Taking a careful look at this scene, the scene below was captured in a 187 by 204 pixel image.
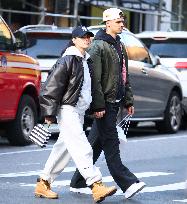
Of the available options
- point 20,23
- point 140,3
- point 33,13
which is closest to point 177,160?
point 33,13

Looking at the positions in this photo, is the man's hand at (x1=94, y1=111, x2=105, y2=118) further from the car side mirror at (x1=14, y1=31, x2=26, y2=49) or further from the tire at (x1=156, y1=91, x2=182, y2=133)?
the tire at (x1=156, y1=91, x2=182, y2=133)

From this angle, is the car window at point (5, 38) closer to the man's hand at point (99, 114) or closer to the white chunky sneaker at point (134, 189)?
the man's hand at point (99, 114)

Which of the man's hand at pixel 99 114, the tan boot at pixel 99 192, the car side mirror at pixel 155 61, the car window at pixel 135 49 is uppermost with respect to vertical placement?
the man's hand at pixel 99 114

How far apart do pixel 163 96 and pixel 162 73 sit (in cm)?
42

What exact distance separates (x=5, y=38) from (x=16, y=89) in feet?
2.56

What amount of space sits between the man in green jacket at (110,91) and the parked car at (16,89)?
15.7ft

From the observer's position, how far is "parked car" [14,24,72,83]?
1716 centimetres

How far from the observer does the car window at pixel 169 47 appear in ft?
65.9

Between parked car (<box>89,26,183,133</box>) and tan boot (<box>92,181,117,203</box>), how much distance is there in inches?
290

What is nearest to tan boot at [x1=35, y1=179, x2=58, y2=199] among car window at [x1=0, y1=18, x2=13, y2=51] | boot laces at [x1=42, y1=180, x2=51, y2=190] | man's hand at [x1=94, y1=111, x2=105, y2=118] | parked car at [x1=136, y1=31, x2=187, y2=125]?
boot laces at [x1=42, y1=180, x2=51, y2=190]

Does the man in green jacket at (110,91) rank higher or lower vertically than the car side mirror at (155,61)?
higher

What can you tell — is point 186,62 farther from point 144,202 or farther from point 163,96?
point 144,202

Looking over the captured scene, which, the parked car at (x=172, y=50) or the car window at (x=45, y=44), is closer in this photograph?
the car window at (x=45, y=44)

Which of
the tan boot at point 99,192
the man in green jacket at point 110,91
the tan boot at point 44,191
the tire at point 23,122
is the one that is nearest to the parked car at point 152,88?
the tire at point 23,122
